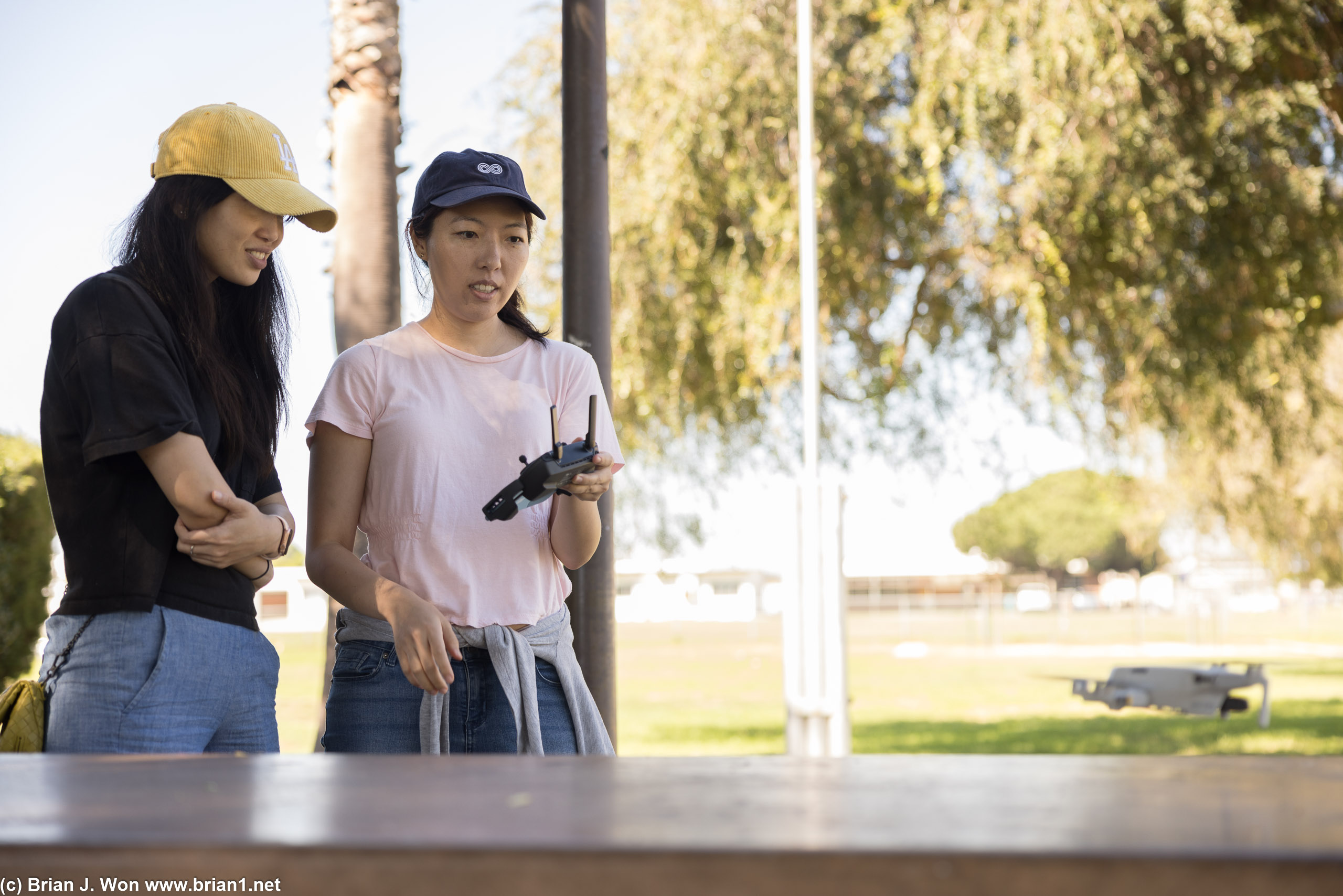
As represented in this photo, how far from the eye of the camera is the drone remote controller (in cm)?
191

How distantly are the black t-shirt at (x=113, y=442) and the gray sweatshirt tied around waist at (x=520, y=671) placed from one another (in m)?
0.29

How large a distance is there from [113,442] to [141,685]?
1.13ft

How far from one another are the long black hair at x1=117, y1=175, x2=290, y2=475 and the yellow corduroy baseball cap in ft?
0.08

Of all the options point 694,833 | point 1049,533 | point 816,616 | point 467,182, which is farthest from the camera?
point 1049,533

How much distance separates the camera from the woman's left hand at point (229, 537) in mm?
1790

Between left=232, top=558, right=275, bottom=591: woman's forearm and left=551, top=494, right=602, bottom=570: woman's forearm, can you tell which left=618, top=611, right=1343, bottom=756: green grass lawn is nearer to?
left=551, top=494, right=602, bottom=570: woman's forearm

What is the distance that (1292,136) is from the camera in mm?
7945

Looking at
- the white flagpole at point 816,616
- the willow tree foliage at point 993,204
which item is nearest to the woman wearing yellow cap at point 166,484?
the willow tree foliage at point 993,204

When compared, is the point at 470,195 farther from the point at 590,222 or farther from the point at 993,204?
the point at 993,204

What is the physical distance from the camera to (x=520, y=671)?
2.01 m

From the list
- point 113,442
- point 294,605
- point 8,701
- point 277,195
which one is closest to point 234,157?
point 277,195

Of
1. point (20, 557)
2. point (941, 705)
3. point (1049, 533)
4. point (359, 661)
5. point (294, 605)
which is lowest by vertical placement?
point (294, 605)

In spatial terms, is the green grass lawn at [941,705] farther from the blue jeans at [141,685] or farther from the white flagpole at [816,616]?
the white flagpole at [816,616]

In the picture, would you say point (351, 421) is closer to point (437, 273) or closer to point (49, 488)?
point (437, 273)
